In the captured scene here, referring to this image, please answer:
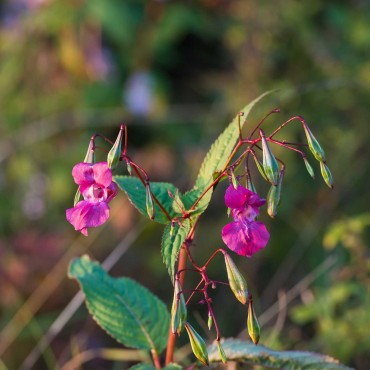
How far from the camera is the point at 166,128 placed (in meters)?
3.19

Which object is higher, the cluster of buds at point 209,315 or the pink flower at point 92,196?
the pink flower at point 92,196

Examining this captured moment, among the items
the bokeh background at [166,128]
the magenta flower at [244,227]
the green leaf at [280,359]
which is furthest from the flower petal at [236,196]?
the bokeh background at [166,128]

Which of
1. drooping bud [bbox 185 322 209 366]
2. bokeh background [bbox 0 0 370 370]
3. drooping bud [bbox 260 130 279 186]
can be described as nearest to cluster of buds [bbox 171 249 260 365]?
drooping bud [bbox 185 322 209 366]

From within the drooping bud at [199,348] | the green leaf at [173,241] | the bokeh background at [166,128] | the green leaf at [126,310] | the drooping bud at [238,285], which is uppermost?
the green leaf at [173,241]

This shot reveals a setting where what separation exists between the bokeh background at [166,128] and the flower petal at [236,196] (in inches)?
29.9

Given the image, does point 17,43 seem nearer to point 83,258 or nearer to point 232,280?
point 83,258

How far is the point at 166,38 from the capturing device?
10.7ft

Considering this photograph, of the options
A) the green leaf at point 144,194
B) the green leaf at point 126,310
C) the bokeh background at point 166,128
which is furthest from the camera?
the bokeh background at point 166,128

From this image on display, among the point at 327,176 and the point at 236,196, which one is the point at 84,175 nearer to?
the point at 236,196

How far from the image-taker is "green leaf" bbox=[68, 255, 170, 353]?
1.18 metres

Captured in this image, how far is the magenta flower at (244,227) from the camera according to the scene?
883 mm

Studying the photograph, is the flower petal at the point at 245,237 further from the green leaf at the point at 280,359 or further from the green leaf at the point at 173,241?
the green leaf at the point at 280,359

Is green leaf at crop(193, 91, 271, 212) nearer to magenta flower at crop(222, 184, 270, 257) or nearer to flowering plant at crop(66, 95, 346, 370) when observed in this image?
flowering plant at crop(66, 95, 346, 370)

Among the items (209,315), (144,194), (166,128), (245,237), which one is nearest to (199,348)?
(209,315)
